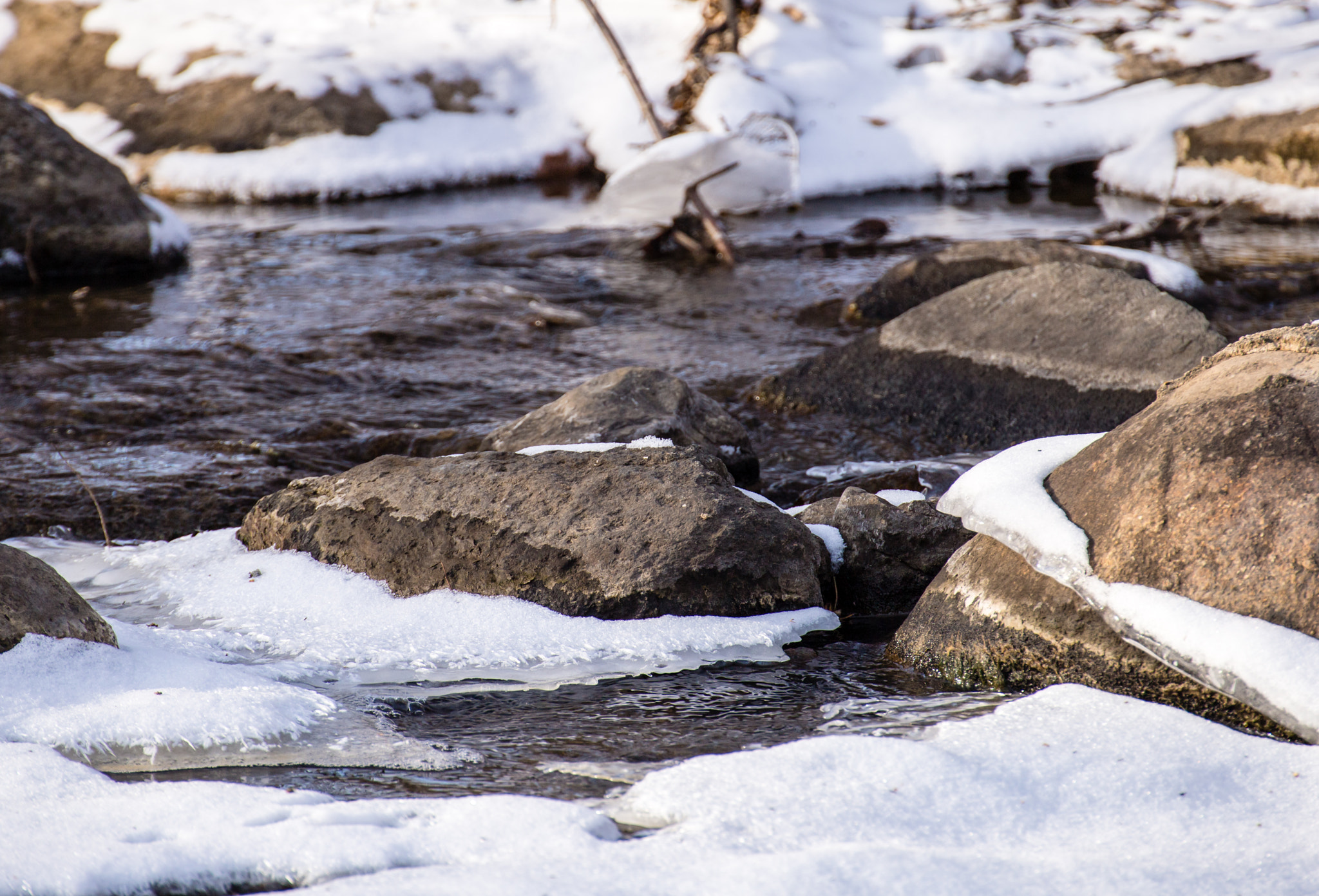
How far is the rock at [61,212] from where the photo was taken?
8.89m

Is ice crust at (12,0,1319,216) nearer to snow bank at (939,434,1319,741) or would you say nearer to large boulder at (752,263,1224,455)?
large boulder at (752,263,1224,455)

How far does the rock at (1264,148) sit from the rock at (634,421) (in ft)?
29.9

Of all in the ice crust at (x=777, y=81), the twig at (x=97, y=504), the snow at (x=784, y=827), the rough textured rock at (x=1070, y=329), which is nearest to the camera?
the snow at (x=784, y=827)

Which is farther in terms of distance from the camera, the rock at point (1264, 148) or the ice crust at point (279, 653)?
the rock at point (1264, 148)

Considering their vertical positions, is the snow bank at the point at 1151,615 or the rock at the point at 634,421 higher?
the snow bank at the point at 1151,615

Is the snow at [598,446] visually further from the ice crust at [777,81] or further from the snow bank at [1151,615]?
the ice crust at [777,81]

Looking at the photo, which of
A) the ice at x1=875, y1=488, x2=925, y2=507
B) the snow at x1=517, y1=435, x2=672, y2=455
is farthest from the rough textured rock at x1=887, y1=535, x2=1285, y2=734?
the snow at x1=517, y1=435, x2=672, y2=455

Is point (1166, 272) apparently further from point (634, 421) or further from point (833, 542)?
point (833, 542)

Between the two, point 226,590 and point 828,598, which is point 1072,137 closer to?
point 828,598

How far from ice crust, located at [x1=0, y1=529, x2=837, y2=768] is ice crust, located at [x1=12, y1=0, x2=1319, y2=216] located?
9.26 metres

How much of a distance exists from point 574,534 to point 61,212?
7608 millimetres

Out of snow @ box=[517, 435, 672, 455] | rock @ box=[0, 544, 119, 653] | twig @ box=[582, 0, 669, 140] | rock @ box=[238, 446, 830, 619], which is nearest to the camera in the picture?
rock @ box=[0, 544, 119, 653]

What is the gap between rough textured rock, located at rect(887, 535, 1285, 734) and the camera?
2600mm

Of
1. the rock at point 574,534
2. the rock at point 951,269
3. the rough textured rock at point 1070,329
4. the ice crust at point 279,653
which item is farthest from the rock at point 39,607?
the rock at point 951,269
